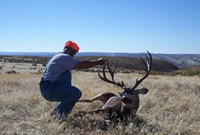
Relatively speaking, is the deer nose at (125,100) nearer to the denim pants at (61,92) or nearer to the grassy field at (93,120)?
the grassy field at (93,120)

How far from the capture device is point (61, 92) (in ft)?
12.4

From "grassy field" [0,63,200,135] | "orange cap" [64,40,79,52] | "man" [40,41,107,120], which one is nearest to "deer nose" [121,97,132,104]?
"grassy field" [0,63,200,135]

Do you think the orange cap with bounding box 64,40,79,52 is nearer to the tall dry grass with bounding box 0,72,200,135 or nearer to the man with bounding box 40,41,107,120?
the man with bounding box 40,41,107,120

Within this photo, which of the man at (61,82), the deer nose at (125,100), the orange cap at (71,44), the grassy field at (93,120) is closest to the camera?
the grassy field at (93,120)

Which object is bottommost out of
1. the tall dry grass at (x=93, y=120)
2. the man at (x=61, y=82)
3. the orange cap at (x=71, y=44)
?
the tall dry grass at (x=93, y=120)

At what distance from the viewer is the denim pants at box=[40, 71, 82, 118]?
149 inches

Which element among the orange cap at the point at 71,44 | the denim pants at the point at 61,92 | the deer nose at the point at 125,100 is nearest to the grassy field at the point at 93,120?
the denim pants at the point at 61,92

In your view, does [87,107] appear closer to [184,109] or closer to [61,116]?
[61,116]

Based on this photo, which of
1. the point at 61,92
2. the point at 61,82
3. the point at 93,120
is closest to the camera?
the point at 61,92

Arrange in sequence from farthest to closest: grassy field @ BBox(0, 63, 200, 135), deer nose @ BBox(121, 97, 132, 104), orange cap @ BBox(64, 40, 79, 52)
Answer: deer nose @ BBox(121, 97, 132, 104), orange cap @ BBox(64, 40, 79, 52), grassy field @ BBox(0, 63, 200, 135)

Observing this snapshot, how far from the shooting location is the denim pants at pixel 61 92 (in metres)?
3.79

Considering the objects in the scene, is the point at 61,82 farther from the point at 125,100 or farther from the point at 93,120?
the point at 125,100

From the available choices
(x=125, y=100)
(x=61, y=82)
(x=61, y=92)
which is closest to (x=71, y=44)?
(x=61, y=82)

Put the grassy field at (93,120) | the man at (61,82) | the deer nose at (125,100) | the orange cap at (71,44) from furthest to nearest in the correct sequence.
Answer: the deer nose at (125,100), the orange cap at (71,44), the man at (61,82), the grassy field at (93,120)
